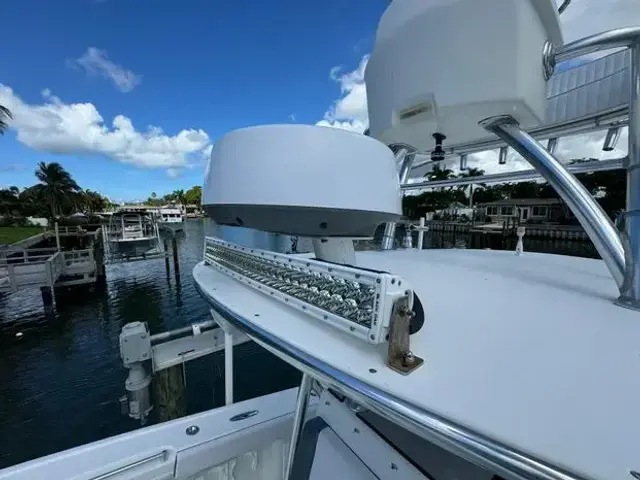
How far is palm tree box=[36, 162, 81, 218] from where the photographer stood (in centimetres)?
3388

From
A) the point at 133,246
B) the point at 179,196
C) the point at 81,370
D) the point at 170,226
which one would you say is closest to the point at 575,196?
the point at 81,370

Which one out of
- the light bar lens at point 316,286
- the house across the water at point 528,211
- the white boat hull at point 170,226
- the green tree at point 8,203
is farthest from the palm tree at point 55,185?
the house across the water at point 528,211

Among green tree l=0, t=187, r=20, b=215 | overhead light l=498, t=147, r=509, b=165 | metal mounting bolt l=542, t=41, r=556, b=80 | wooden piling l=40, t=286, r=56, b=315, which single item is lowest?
wooden piling l=40, t=286, r=56, b=315

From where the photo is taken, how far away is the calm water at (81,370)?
5027 mm

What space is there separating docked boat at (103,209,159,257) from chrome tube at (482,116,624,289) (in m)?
18.2

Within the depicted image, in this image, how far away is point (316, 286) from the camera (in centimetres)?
102

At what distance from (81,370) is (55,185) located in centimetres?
3834

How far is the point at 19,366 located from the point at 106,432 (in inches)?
173

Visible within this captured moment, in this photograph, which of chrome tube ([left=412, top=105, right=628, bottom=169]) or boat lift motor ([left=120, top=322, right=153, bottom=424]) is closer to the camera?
chrome tube ([left=412, top=105, right=628, bottom=169])

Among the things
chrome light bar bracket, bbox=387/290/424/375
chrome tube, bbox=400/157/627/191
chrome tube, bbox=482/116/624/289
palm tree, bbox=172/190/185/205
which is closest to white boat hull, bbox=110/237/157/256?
chrome tube, bbox=400/157/627/191

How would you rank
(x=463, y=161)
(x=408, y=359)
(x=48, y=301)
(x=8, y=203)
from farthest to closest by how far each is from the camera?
1. (x=8, y=203)
2. (x=48, y=301)
3. (x=463, y=161)
4. (x=408, y=359)

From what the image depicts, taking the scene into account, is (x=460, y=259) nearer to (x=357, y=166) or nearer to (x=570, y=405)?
(x=357, y=166)

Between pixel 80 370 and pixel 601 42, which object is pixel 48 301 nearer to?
pixel 80 370

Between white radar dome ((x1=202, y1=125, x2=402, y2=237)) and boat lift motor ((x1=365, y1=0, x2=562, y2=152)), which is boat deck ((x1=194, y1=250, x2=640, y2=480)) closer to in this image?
white radar dome ((x1=202, y1=125, x2=402, y2=237))
